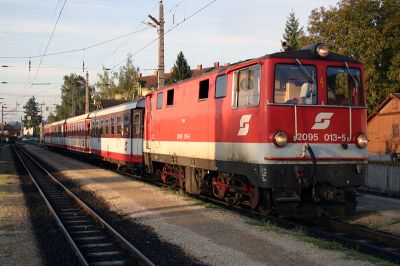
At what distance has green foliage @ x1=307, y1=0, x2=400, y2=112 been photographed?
34.9 metres

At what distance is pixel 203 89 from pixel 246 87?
238 cm

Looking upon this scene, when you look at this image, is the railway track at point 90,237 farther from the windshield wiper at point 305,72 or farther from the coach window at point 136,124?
the coach window at point 136,124

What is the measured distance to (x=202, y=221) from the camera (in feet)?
34.5

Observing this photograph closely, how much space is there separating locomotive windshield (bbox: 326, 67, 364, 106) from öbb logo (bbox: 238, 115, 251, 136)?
5.61ft

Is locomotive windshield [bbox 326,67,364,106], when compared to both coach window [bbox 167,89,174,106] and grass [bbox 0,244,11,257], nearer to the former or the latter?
coach window [bbox 167,89,174,106]

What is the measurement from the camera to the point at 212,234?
9219 millimetres

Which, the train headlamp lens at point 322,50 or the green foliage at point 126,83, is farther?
the green foliage at point 126,83

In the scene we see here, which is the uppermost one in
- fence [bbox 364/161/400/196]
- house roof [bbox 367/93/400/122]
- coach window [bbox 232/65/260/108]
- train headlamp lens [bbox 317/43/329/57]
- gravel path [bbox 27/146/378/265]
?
house roof [bbox 367/93/400/122]

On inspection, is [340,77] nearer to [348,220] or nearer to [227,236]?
[348,220]

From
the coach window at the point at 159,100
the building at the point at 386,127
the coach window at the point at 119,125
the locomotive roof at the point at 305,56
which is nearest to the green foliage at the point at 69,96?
the building at the point at 386,127

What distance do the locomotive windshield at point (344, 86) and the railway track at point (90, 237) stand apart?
505 cm

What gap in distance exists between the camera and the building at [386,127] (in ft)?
111

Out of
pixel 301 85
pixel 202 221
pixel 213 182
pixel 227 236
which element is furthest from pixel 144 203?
pixel 301 85

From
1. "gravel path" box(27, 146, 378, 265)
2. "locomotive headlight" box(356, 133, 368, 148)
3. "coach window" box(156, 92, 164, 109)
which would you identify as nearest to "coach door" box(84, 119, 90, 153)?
"coach window" box(156, 92, 164, 109)
